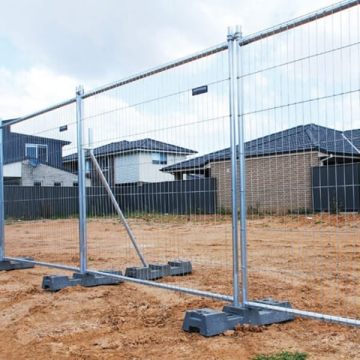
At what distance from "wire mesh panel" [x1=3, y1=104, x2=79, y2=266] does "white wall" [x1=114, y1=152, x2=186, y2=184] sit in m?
0.92

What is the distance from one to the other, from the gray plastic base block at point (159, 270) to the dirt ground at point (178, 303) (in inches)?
5.5

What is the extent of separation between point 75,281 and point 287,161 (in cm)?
387

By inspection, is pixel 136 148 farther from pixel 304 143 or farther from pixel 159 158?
pixel 304 143

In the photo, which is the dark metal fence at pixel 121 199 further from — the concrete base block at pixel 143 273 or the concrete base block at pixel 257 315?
the concrete base block at pixel 257 315

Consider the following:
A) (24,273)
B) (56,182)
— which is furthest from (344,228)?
(24,273)

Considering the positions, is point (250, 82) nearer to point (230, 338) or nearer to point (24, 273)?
point (230, 338)

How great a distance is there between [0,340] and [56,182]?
366cm

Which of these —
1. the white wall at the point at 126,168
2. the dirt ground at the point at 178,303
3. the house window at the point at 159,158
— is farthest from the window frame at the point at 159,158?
the dirt ground at the point at 178,303

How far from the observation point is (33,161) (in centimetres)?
902

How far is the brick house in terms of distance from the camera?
163 inches

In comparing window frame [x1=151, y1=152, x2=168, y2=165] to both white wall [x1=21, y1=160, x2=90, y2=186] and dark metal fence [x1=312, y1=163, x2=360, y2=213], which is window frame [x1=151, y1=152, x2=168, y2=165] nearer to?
white wall [x1=21, y1=160, x2=90, y2=186]

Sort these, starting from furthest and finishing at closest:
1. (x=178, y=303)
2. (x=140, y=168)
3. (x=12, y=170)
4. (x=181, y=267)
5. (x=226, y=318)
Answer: (x=12, y=170), (x=181, y=267), (x=140, y=168), (x=178, y=303), (x=226, y=318)

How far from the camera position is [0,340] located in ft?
15.9

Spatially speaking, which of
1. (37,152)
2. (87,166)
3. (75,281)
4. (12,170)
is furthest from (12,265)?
(87,166)
